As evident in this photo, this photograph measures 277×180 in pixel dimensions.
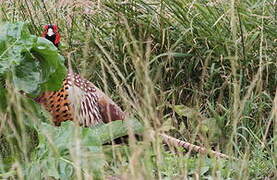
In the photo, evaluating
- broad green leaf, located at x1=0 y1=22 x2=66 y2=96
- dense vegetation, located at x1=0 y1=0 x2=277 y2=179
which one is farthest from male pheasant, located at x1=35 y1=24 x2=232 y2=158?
broad green leaf, located at x1=0 y1=22 x2=66 y2=96

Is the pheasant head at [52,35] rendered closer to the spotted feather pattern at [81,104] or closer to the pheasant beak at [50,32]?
the pheasant beak at [50,32]

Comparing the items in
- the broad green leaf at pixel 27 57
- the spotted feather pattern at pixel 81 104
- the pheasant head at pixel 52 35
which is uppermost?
the pheasant head at pixel 52 35

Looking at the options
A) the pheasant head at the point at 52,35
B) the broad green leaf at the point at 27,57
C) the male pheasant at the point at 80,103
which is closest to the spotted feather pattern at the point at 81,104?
the male pheasant at the point at 80,103

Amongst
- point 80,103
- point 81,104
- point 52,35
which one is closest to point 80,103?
point 80,103

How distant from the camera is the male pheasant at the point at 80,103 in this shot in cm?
457

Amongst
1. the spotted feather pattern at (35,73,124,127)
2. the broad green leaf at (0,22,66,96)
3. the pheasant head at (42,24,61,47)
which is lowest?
the spotted feather pattern at (35,73,124,127)

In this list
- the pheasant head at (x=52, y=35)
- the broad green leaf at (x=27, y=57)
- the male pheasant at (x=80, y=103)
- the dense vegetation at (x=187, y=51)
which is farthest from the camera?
the pheasant head at (x=52, y=35)

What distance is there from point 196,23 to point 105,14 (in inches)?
29.7

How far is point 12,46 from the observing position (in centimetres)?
367

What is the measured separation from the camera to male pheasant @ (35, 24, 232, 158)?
15.0ft

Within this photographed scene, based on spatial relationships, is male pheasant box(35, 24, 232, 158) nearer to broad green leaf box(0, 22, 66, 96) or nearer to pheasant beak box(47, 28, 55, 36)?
pheasant beak box(47, 28, 55, 36)

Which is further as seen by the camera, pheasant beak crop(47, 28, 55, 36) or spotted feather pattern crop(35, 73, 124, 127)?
pheasant beak crop(47, 28, 55, 36)

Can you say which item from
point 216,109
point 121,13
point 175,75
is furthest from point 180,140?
point 121,13

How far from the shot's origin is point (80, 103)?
4566mm
